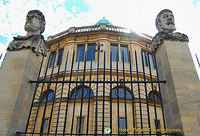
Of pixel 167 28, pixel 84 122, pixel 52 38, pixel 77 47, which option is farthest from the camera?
pixel 52 38

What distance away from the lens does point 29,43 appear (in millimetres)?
3850

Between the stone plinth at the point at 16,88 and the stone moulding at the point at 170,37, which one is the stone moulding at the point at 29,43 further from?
the stone moulding at the point at 170,37

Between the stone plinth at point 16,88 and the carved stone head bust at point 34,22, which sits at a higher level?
the carved stone head bust at point 34,22

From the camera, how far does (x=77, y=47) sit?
53.3 feet

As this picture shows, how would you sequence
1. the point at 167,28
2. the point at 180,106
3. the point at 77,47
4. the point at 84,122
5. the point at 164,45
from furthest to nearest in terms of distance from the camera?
the point at 77,47
the point at 84,122
the point at 167,28
the point at 164,45
the point at 180,106

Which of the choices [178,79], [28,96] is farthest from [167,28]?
[28,96]

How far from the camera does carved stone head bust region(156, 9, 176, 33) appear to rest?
3938 mm

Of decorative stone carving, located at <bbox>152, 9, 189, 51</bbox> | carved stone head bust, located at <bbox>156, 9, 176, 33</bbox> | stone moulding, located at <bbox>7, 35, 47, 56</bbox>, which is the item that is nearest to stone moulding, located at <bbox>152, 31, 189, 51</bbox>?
decorative stone carving, located at <bbox>152, 9, 189, 51</bbox>

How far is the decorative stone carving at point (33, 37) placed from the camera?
390cm

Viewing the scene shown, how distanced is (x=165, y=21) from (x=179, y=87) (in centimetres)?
202

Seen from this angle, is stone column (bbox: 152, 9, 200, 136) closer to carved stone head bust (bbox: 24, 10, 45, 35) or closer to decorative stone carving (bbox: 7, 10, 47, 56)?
decorative stone carving (bbox: 7, 10, 47, 56)

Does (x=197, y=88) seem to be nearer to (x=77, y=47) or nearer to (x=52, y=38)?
(x=77, y=47)

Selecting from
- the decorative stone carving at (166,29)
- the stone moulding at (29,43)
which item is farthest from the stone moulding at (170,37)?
the stone moulding at (29,43)

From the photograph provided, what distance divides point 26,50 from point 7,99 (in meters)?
1.37
